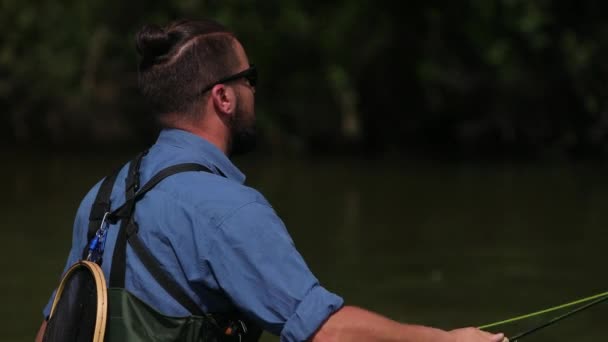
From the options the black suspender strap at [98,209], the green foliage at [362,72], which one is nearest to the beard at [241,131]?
the black suspender strap at [98,209]

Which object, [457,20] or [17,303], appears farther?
[457,20]

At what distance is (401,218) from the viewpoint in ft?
40.7

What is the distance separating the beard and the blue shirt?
247 millimetres

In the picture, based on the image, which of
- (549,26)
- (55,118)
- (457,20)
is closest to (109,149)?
(55,118)

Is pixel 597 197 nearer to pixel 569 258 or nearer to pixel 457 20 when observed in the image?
pixel 569 258

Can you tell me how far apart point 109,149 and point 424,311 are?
16.1 m

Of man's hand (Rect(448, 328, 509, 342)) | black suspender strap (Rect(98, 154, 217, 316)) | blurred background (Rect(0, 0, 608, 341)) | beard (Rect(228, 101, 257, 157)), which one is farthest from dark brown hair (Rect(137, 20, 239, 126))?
blurred background (Rect(0, 0, 608, 341))

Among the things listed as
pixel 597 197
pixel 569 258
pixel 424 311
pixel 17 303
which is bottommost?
pixel 17 303

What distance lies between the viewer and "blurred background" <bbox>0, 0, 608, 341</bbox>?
1091 cm

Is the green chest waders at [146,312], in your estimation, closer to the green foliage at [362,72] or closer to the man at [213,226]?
the man at [213,226]

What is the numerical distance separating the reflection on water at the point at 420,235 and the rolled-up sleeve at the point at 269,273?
4330 millimetres

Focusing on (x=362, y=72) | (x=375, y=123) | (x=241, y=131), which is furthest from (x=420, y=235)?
(x=375, y=123)

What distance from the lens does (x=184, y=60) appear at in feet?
8.80

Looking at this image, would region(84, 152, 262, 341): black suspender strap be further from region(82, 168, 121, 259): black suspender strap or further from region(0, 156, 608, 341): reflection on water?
region(0, 156, 608, 341): reflection on water
